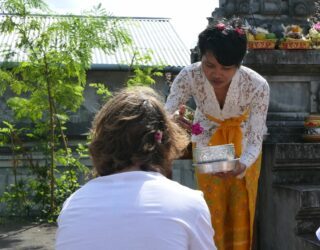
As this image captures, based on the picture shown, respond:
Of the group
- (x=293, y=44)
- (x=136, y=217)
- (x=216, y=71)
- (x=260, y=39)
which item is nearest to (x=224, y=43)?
(x=216, y=71)

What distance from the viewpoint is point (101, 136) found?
1.82 metres

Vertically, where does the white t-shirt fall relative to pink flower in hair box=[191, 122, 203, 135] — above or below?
below

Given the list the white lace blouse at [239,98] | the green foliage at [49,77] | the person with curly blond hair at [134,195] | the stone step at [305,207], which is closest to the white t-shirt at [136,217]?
the person with curly blond hair at [134,195]

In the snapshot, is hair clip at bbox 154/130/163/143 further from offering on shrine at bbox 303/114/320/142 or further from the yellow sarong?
offering on shrine at bbox 303/114/320/142

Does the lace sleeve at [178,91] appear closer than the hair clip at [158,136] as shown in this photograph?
No

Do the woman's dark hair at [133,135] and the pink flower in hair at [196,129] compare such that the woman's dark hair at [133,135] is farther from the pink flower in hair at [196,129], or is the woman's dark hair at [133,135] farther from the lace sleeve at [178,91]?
the lace sleeve at [178,91]

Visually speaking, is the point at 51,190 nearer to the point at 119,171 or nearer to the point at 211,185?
the point at 211,185

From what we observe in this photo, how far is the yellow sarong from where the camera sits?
3541 millimetres

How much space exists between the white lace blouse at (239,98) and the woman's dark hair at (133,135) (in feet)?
5.21

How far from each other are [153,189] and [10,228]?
5130 millimetres

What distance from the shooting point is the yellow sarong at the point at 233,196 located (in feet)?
11.6

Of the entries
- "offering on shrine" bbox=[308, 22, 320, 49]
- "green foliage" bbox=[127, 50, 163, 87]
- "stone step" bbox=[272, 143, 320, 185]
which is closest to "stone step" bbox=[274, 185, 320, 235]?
"stone step" bbox=[272, 143, 320, 185]

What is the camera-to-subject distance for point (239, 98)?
3471 millimetres

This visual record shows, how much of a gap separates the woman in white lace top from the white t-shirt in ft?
5.36
